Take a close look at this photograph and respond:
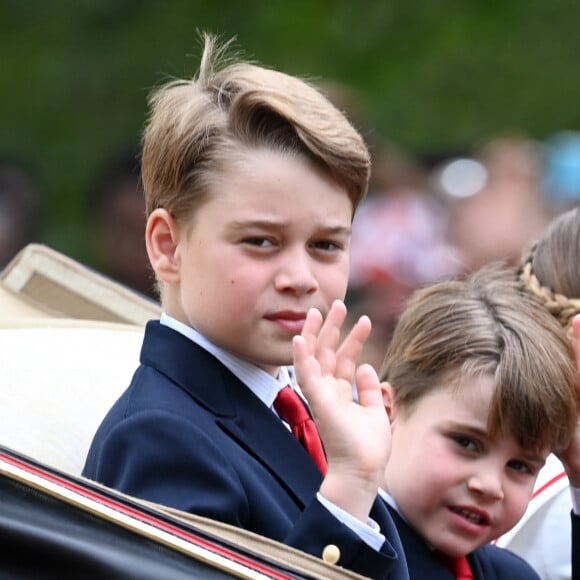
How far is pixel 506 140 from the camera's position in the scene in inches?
310

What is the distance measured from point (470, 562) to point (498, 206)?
4339 mm

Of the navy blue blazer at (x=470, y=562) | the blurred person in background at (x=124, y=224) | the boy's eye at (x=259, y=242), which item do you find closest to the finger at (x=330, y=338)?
the boy's eye at (x=259, y=242)

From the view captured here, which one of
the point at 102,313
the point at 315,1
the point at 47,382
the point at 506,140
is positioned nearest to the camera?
the point at 47,382

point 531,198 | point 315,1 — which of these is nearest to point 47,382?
point 531,198

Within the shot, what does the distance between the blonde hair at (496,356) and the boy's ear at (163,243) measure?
1.65 feet

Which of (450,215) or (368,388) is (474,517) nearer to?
(368,388)

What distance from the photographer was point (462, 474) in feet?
8.86

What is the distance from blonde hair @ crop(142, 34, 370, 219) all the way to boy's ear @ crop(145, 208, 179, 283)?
0.02 metres

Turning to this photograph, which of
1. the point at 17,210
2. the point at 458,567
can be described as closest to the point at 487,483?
the point at 458,567

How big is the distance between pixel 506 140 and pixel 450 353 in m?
5.25

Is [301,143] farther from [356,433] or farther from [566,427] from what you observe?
[566,427]

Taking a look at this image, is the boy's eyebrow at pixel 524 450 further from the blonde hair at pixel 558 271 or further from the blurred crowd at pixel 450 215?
the blurred crowd at pixel 450 215

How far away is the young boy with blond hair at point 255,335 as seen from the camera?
→ 7.66 feet

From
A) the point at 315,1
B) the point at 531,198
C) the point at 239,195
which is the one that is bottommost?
the point at 239,195
